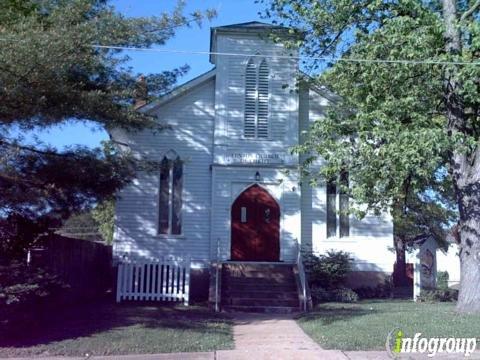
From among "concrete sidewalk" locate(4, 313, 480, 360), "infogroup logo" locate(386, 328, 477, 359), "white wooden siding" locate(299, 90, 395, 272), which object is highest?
"white wooden siding" locate(299, 90, 395, 272)

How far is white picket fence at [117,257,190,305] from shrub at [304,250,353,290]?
13.2 feet

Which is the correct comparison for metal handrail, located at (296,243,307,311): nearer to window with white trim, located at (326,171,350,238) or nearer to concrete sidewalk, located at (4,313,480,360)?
window with white trim, located at (326,171,350,238)

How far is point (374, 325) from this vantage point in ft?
41.2

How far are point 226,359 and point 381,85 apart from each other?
27.0ft

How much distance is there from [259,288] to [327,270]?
97.6 inches

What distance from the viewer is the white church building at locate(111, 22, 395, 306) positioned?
20516 millimetres

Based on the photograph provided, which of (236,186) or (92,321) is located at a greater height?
(236,186)

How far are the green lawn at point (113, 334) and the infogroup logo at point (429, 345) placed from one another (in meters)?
2.89

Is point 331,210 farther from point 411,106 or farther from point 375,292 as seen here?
point 411,106

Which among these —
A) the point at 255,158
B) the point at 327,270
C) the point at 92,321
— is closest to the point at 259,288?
the point at 327,270

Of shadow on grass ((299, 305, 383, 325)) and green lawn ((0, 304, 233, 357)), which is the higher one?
shadow on grass ((299, 305, 383, 325))

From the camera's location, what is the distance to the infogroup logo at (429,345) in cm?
1050

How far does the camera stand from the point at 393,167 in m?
14.3

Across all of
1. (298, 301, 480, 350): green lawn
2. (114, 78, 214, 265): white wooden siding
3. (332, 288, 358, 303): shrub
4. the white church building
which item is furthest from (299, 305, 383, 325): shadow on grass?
(114, 78, 214, 265): white wooden siding
